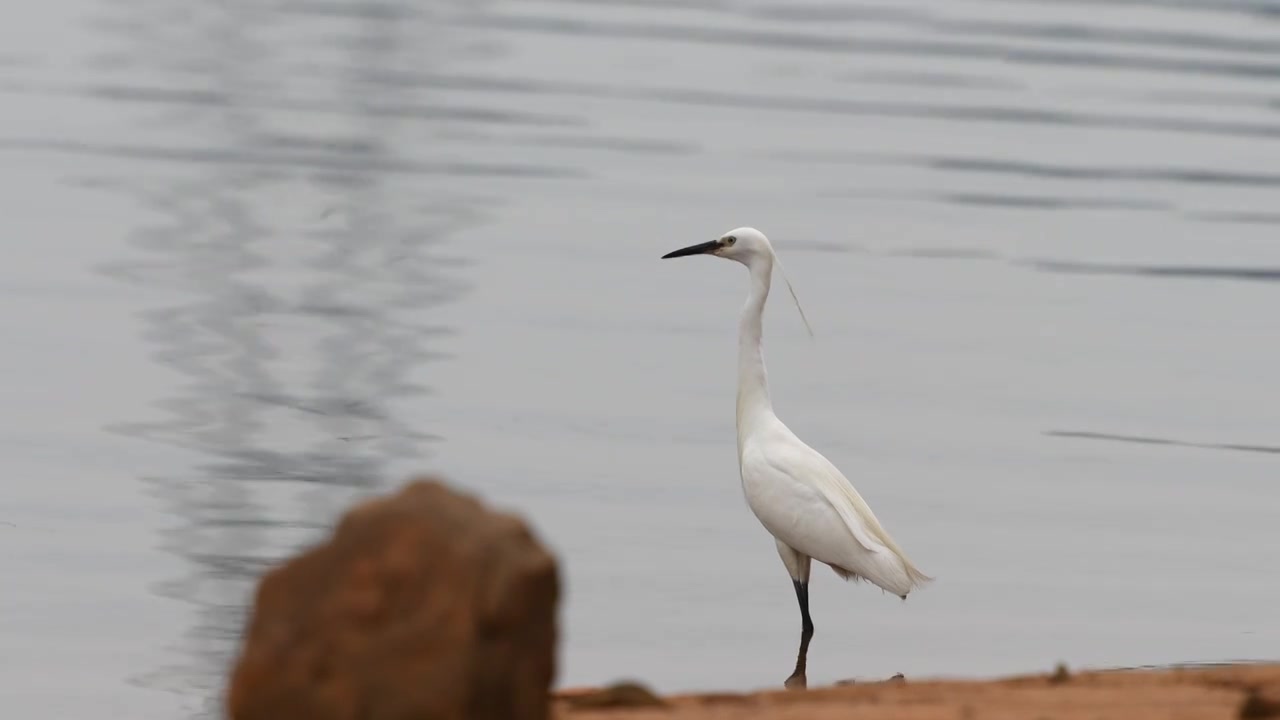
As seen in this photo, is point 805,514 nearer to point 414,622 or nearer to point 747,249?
point 747,249

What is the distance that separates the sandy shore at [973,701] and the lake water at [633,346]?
8.08 ft

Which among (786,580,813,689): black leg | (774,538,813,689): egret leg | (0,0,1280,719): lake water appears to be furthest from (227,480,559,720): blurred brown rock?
(774,538,813,689): egret leg

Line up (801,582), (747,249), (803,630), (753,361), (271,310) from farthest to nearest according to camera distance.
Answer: (271,310), (747,249), (753,361), (801,582), (803,630)

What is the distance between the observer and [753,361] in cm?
1033

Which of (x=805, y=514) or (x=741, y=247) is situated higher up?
(x=741, y=247)

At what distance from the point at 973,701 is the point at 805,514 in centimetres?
348

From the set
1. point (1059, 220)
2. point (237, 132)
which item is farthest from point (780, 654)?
point (237, 132)

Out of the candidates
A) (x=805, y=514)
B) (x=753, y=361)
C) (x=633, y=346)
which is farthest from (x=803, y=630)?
(x=633, y=346)

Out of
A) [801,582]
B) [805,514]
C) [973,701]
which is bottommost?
[801,582]

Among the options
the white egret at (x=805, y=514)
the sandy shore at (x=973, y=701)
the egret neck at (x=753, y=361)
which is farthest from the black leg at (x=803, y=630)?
the sandy shore at (x=973, y=701)

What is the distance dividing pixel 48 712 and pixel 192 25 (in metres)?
27.9

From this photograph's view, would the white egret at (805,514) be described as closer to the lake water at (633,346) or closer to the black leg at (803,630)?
the black leg at (803,630)

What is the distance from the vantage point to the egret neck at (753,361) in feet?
33.5

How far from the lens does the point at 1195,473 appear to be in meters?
13.0
